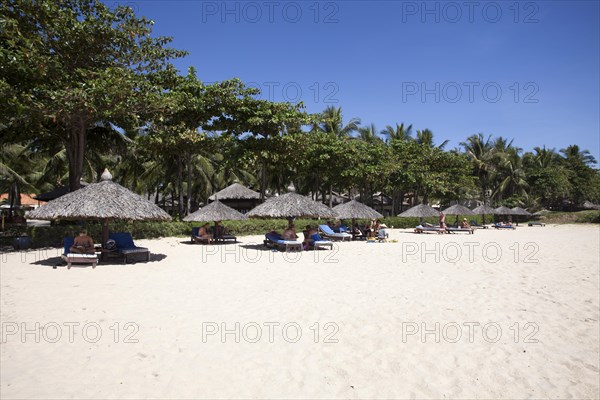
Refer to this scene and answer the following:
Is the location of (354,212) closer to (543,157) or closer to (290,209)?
(290,209)

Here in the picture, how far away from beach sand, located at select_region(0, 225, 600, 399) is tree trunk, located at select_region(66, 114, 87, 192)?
8560 mm

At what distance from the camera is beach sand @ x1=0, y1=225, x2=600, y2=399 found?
4.38m

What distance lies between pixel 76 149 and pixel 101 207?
29.7 feet

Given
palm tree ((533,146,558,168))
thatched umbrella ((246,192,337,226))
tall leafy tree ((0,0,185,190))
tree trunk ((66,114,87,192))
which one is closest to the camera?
tall leafy tree ((0,0,185,190))

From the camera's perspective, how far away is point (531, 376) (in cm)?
485

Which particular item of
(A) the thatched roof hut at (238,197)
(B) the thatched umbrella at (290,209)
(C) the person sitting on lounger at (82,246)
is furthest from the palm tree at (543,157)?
(C) the person sitting on lounger at (82,246)

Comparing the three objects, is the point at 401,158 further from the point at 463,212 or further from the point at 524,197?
the point at 524,197

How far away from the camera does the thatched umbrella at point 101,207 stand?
11852 millimetres

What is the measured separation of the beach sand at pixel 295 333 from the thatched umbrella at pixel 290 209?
5249 millimetres

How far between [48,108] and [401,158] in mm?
28708

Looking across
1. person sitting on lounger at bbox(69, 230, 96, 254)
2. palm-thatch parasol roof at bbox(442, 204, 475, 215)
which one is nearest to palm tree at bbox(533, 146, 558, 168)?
palm-thatch parasol roof at bbox(442, 204, 475, 215)

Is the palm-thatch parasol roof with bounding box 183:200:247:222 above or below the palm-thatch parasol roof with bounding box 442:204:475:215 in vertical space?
below

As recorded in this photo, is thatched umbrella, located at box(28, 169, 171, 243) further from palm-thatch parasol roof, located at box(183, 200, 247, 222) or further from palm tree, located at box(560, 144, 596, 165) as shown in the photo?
palm tree, located at box(560, 144, 596, 165)

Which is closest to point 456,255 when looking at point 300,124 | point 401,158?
point 300,124
